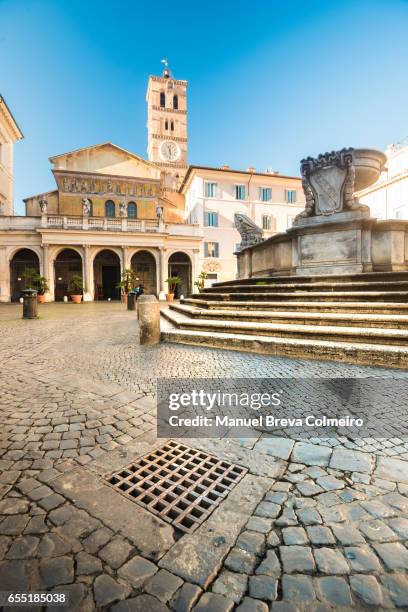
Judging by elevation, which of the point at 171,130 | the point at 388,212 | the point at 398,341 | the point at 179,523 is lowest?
the point at 179,523

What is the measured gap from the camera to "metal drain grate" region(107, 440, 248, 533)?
1.75 m

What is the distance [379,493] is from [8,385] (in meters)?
4.39

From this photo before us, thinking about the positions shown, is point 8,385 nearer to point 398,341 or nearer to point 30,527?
point 30,527

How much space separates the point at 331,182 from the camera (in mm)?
8781

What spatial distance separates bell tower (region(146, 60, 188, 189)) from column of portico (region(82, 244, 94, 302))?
1581 inches

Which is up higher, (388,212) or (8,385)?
(388,212)

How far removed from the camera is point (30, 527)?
5.22ft

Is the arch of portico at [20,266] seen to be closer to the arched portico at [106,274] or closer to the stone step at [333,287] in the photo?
the arched portico at [106,274]

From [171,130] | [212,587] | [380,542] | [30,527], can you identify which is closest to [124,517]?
[30,527]

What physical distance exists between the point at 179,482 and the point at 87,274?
1065 inches

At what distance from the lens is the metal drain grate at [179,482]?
1.75 meters

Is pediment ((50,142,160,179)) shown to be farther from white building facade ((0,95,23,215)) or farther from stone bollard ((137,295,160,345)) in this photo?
stone bollard ((137,295,160,345))

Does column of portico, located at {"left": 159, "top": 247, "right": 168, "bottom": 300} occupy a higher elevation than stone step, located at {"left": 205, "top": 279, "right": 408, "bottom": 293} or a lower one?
higher

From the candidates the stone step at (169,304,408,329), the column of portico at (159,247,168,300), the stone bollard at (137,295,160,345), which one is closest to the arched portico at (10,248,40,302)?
the column of portico at (159,247,168,300)
